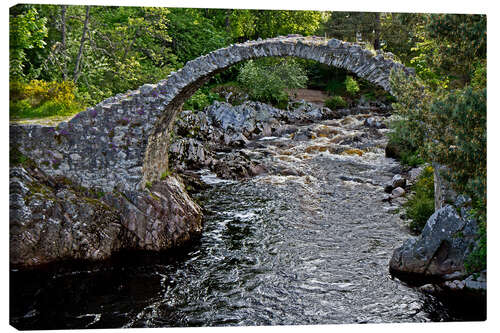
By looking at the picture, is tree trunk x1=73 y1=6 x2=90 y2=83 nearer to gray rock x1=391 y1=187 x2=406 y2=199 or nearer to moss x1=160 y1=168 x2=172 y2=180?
moss x1=160 y1=168 x2=172 y2=180

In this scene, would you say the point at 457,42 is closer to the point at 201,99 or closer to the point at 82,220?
the point at 82,220

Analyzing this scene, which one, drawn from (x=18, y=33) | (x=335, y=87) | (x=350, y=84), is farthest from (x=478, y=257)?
(x=335, y=87)

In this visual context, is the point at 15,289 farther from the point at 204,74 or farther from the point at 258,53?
the point at 258,53

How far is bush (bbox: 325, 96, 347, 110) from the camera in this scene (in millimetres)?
26947

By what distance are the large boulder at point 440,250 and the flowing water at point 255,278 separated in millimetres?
318

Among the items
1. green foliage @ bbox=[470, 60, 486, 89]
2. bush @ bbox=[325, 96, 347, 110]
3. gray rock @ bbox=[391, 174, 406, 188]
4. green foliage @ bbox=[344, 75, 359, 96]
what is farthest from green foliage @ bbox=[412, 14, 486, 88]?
bush @ bbox=[325, 96, 347, 110]

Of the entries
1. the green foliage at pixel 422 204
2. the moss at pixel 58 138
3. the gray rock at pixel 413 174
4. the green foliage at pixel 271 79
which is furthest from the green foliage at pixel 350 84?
the moss at pixel 58 138

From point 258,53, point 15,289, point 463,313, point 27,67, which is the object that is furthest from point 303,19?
point 15,289

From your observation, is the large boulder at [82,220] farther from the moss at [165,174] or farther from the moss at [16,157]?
the moss at [165,174]

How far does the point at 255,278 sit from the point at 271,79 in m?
17.5

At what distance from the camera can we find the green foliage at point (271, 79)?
23453 millimetres

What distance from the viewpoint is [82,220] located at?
782cm

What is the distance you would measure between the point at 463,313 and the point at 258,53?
5.28 meters

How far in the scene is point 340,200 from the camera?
1188 cm
